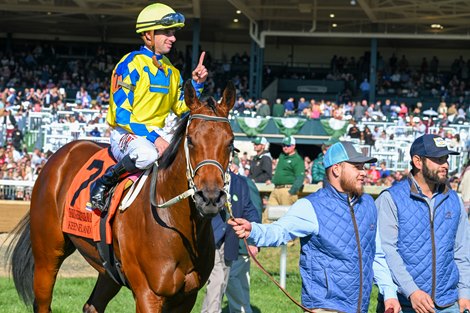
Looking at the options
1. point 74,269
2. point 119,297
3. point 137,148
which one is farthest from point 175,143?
point 74,269

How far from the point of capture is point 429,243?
537 centimetres

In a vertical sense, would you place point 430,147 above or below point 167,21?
below

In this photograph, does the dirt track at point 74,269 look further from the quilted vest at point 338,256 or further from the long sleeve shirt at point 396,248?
the quilted vest at point 338,256

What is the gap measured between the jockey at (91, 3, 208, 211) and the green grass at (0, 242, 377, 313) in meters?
2.59

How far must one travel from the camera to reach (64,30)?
4209 cm

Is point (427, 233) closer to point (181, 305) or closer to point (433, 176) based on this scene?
point (433, 176)

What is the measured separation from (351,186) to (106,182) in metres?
1.70

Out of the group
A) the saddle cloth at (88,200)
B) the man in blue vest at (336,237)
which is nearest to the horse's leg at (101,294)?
the saddle cloth at (88,200)

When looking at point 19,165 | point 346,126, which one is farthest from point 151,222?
point 346,126

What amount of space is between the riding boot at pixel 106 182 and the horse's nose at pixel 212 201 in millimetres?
1280

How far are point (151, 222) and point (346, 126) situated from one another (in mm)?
20438

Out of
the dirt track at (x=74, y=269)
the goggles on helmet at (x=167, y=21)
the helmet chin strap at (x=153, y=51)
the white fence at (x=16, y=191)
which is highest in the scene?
the goggles on helmet at (x=167, y=21)

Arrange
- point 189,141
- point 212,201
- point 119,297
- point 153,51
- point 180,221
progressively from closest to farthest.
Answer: point 212,201
point 189,141
point 180,221
point 153,51
point 119,297

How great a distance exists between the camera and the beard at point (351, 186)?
16.5 feet
